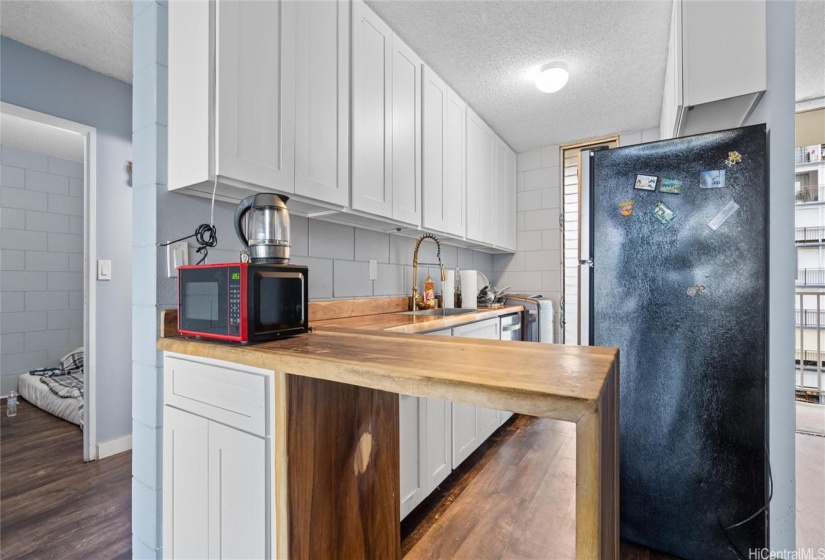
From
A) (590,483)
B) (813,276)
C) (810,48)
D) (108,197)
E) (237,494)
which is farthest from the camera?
(813,276)

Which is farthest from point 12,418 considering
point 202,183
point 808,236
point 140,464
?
point 808,236

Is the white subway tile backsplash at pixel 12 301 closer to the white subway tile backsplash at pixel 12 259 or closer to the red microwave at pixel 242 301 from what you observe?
the white subway tile backsplash at pixel 12 259

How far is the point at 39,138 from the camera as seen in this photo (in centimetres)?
339

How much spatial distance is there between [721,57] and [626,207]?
0.69 metres

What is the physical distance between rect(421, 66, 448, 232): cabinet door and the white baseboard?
244 centimetres

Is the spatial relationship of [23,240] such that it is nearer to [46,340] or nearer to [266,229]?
[46,340]

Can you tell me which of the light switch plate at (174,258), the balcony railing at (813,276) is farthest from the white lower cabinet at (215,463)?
the balcony railing at (813,276)

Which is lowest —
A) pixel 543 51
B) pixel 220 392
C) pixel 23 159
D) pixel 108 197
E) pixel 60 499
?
pixel 60 499

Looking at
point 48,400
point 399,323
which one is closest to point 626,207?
point 399,323

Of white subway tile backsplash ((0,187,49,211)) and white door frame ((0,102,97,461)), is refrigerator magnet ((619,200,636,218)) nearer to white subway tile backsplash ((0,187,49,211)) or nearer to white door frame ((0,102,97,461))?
white door frame ((0,102,97,461))

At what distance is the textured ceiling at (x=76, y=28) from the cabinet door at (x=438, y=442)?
2508 millimetres

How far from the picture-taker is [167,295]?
4.33ft

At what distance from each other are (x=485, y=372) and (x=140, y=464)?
137 centimetres

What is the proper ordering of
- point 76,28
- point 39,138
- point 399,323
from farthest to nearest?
point 39,138
point 76,28
point 399,323
